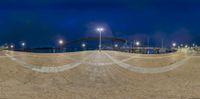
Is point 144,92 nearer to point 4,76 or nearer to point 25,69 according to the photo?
point 4,76

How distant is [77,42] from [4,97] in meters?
86.9

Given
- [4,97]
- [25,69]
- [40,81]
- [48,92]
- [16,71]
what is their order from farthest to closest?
1. [25,69]
2. [16,71]
3. [40,81]
4. [48,92]
5. [4,97]

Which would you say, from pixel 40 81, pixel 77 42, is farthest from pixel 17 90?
pixel 77 42

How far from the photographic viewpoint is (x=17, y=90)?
33.8ft

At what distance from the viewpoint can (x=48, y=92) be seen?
32.9 feet

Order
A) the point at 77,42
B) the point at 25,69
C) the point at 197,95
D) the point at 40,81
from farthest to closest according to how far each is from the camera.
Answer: the point at 77,42
the point at 25,69
the point at 40,81
the point at 197,95

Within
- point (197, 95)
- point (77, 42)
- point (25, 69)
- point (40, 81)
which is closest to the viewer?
point (197, 95)

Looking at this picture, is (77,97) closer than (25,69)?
Yes

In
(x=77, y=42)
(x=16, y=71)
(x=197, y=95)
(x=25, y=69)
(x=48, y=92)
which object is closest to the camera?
(x=197, y=95)

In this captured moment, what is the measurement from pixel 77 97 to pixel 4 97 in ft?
8.61

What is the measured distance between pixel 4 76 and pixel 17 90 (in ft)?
12.6

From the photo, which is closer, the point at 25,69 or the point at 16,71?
the point at 16,71

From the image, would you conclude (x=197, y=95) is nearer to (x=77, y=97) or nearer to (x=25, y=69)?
(x=77, y=97)

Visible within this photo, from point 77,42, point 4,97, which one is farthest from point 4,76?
point 77,42
